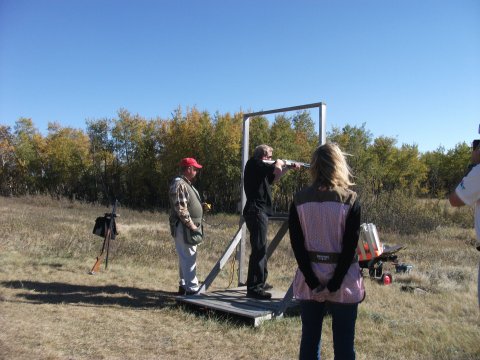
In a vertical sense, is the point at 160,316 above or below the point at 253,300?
below

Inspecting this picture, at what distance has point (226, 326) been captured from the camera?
4.97 m

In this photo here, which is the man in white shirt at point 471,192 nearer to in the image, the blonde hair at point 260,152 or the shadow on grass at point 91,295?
the blonde hair at point 260,152

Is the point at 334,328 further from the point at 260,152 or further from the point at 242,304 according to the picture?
the point at 260,152

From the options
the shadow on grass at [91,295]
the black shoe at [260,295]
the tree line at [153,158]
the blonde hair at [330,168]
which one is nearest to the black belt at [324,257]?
the blonde hair at [330,168]

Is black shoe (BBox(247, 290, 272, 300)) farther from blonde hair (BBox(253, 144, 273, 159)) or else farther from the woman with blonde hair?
the woman with blonde hair

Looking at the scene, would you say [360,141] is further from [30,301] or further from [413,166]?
[30,301]

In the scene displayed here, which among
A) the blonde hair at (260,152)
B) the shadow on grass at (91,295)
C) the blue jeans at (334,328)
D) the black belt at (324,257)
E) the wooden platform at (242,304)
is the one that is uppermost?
the blonde hair at (260,152)

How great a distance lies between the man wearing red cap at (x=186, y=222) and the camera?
19.7 ft

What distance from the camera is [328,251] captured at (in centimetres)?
273

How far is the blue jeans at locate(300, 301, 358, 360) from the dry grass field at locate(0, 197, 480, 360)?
4.92 feet

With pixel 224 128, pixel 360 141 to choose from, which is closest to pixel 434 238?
pixel 224 128

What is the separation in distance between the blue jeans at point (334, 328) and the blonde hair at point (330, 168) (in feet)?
2.40

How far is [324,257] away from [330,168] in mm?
541

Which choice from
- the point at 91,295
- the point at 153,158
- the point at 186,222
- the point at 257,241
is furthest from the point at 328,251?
the point at 153,158
